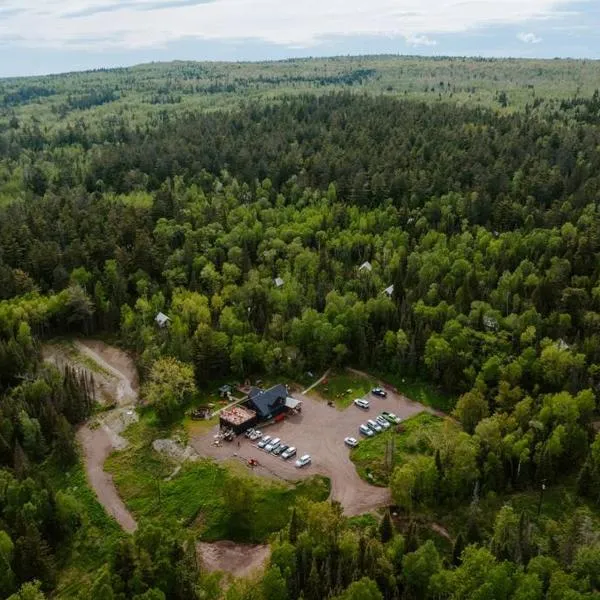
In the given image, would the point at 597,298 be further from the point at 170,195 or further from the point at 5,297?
the point at 5,297

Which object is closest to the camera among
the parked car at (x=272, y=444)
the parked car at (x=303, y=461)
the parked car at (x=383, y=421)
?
the parked car at (x=303, y=461)

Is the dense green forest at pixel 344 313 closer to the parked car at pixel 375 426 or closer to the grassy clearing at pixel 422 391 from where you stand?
the grassy clearing at pixel 422 391

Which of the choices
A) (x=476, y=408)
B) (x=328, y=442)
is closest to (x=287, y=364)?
(x=328, y=442)

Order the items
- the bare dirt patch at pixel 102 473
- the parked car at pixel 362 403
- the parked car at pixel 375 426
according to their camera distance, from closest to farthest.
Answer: the bare dirt patch at pixel 102 473 < the parked car at pixel 375 426 < the parked car at pixel 362 403

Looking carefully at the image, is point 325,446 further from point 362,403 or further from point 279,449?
point 362,403

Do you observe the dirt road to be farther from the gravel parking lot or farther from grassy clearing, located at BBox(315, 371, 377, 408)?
grassy clearing, located at BBox(315, 371, 377, 408)

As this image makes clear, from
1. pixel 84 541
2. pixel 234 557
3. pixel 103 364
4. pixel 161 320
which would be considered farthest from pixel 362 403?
pixel 103 364

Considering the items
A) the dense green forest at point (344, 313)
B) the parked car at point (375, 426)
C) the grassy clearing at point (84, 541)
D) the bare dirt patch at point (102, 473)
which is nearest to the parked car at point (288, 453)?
the parked car at point (375, 426)
